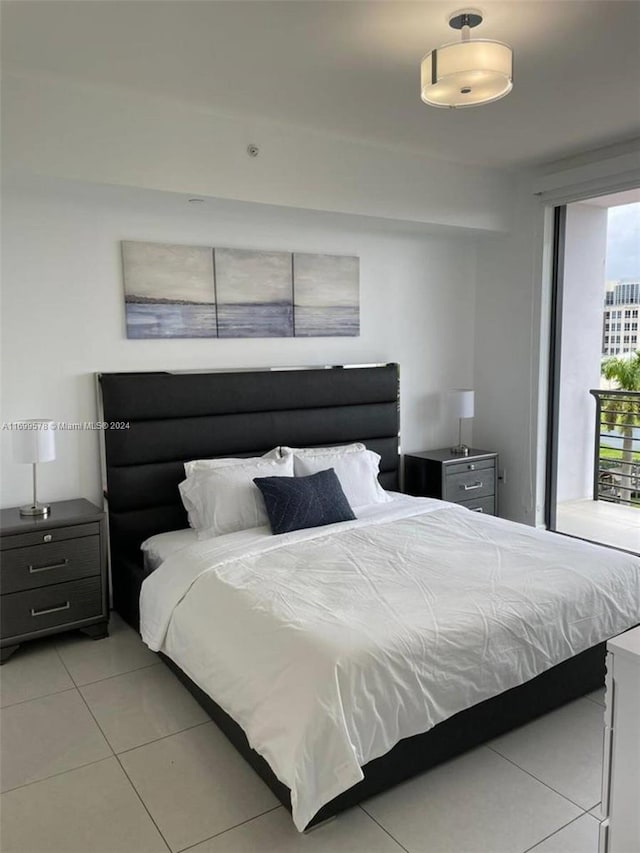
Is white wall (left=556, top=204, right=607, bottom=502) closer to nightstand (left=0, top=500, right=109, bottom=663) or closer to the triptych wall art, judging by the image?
the triptych wall art

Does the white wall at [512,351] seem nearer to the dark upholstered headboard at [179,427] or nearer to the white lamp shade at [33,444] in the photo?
the dark upholstered headboard at [179,427]

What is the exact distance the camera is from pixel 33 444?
327 cm

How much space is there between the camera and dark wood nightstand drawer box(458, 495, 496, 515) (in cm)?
478

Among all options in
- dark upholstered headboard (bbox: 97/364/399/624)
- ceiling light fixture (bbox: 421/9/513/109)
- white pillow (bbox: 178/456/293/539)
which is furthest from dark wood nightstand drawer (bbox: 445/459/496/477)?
ceiling light fixture (bbox: 421/9/513/109)

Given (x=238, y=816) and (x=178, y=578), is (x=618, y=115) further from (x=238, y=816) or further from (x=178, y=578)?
(x=238, y=816)

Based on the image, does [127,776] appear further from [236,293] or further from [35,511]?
[236,293]

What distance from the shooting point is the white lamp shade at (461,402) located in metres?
4.84

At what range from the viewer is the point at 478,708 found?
2.41 m

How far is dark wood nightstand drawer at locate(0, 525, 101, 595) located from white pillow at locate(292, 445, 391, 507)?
48.6 inches

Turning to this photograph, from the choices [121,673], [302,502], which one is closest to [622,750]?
[302,502]

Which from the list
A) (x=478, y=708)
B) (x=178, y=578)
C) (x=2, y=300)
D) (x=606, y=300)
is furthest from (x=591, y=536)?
(x=2, y=300)

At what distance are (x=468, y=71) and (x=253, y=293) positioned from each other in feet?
7.05

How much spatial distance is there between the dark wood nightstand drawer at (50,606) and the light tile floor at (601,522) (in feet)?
11.2

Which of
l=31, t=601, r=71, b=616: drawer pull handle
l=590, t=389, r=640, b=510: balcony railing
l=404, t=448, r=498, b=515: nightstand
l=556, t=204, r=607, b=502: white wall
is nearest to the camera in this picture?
l=31, t=601, r=71, b=616: drawer pull handle
